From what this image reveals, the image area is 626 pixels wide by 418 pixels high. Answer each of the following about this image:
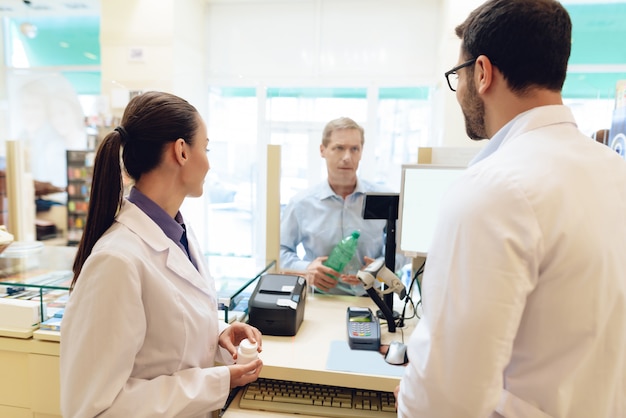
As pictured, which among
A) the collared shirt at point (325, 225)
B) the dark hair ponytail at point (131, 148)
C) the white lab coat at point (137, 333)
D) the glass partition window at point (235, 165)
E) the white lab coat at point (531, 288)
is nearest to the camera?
the white lab coat at point (531, 288)

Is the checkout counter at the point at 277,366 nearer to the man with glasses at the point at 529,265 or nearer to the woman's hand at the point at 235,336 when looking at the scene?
the woman's hand at the point at 235,336

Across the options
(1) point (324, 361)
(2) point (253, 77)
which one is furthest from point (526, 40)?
(2) point (253, 77)

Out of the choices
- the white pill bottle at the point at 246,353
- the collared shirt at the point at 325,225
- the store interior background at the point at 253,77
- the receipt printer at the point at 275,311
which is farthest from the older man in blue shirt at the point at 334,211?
the store interior background at the point at 253,77

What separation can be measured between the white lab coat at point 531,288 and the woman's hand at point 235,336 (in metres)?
0.55

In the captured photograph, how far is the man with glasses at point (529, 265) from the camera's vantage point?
2.26 ft

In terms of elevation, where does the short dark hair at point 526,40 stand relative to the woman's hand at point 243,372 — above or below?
above

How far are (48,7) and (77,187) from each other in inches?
84.3

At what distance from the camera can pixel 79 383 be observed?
80 cm

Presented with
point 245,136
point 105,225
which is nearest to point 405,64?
point 245,136

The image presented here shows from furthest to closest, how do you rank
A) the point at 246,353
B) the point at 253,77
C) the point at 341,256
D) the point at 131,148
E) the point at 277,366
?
Result: 1. the point at 253,77
2. the point at 341,256
3. the point at 277,366
4. the point at 246,353
5. the point at 131,148

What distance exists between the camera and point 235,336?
1229 mm

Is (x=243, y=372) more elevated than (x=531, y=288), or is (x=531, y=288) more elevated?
(x=531, y=288)

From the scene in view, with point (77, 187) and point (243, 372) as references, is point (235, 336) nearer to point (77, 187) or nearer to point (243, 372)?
point (243, 372)

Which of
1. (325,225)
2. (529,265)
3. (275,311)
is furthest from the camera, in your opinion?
(325,225)
